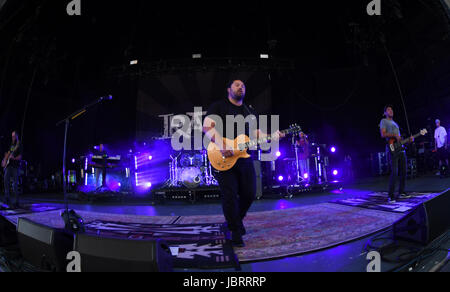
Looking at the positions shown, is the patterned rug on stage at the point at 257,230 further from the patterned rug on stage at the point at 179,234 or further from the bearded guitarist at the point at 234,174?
the bearded guitarist at the point at 234,174

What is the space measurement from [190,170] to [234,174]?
4194 millimetres

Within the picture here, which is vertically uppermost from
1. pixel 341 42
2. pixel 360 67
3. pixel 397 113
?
pixel 341 42

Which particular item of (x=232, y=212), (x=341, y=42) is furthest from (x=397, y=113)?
(x=232, y=212)

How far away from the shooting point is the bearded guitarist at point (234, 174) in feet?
8.01

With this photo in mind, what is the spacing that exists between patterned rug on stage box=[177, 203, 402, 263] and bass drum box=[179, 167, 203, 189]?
2.27 m

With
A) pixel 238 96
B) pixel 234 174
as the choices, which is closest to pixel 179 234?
pixel 234 174

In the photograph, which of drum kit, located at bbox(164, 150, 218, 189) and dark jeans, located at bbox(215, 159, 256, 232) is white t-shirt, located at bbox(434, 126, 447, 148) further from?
dark jeans, located at bbox(215, 159, 256, 232)

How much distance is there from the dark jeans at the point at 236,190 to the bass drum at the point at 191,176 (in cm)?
375

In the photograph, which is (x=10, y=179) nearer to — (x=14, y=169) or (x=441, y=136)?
(x=14, y=169)

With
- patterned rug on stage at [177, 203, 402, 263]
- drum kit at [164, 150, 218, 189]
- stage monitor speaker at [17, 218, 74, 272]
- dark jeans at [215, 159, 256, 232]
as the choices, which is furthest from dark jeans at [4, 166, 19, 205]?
dark jeans at [215, 159, 256, 232]

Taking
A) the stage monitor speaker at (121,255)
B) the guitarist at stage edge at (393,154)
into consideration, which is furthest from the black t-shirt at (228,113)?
the guitarist at stage edge at (393,154)

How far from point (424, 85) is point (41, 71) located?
14.6 metres

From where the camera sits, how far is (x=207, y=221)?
365cm

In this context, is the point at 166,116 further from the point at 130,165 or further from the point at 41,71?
the point at 41,71
